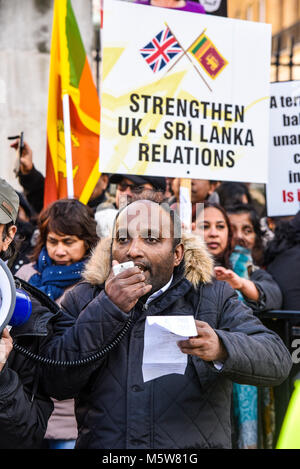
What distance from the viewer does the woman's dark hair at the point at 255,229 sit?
497cm

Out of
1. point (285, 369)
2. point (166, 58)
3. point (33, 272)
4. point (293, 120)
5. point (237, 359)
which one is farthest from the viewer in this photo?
point (293, 120)

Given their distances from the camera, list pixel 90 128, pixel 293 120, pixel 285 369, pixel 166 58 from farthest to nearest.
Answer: pixel 293 120
pixel 90 128
pixel 166 58
pixel 285 369

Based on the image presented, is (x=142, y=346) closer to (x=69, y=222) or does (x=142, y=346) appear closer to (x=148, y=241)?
(x=148, y=241)

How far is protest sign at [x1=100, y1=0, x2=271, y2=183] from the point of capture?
4.18 meters

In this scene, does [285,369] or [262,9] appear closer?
[285,369]

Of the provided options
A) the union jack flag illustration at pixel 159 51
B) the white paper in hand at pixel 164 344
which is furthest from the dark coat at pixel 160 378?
the union jack flag illustration at pixel 159 51

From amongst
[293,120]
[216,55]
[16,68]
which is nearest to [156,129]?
[216,55]

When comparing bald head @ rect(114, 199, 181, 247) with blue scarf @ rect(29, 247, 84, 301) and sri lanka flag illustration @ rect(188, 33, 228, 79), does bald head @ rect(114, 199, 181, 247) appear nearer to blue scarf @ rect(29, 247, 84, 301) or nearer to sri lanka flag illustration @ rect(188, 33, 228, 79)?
blue scarf @ rect(29, 247, 84, 301)

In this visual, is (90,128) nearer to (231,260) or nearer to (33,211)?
(33,211)

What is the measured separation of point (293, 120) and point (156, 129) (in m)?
1.36

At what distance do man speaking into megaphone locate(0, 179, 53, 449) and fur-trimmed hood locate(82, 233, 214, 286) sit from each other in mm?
272

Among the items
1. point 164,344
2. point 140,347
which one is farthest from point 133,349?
point 164,344

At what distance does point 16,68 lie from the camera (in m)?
7.46

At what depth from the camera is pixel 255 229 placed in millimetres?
5086
